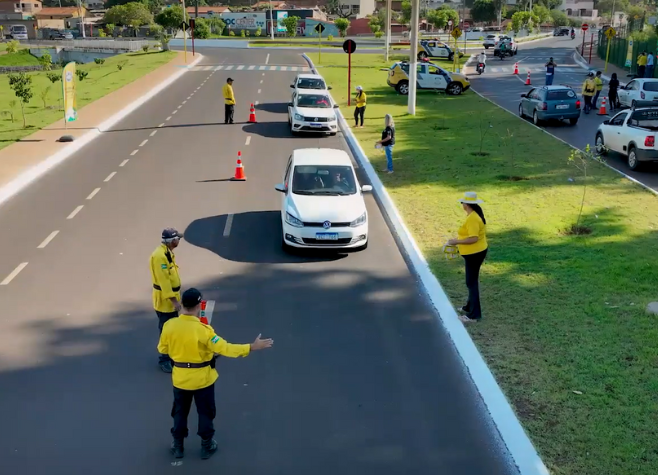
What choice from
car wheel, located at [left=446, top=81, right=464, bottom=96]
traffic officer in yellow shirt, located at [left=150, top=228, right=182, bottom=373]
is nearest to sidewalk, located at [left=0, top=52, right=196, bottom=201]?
traffic officer in yellow shirt, located at [left=150, top=228, right=182, bottom=373]

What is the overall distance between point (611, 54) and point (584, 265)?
4932 cm

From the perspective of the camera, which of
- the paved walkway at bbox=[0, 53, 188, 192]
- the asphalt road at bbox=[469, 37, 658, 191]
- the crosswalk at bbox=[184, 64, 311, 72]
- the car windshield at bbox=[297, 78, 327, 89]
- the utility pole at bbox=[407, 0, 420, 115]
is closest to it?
the paved walkway at bbox=[0, 53, 188, 192]

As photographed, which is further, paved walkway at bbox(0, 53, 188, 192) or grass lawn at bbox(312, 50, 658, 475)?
paved walkway at bbox(0, 53, 188, 192)

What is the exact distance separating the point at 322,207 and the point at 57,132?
16.9 m

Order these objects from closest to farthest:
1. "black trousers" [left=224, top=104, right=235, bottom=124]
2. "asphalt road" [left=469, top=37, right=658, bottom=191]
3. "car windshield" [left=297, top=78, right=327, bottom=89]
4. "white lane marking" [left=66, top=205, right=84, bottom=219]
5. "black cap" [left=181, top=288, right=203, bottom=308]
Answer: "black cap" [left=181, top=288, right=203, bottom=308], "white lane marking" [left=66, top=205, right=84, bottom=219], "asphalt road" [left=469, top=37, right=658, bottom=191], "black trousers" [left=224, top=104, right=235, bottom=124], "car windshield" [left=297, top=78, right=327, bottom=89]

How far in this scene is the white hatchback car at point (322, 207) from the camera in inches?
481

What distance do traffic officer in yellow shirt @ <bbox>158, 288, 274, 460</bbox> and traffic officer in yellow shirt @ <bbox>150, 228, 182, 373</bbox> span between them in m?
1.54

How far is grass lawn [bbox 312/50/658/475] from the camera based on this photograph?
6781mm

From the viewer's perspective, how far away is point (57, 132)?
85.1 ft

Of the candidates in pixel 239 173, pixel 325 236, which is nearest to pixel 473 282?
pixel 325 236

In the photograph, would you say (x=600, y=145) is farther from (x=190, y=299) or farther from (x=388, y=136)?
(x=190, y=299)

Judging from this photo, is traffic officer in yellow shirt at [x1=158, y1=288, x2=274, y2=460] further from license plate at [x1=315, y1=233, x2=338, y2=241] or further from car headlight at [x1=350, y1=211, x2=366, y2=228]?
car headlight at [x1=350, y1=211, x2=366, y2=228]

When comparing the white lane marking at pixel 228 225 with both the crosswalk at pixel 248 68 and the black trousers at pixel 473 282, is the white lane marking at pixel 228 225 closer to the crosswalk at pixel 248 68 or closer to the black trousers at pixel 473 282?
the black trousers at pixel 473 282

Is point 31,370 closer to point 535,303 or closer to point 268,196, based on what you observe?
point 535,303
